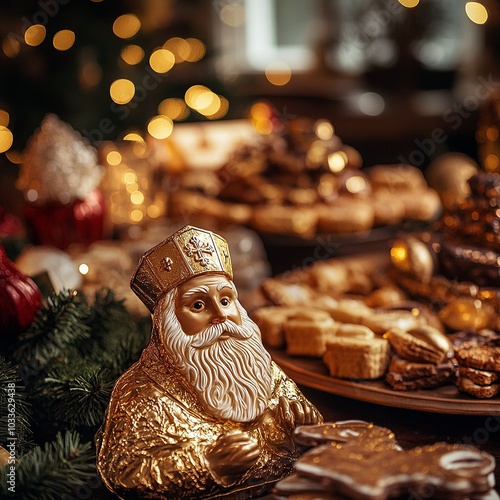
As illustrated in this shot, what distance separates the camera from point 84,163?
6.09 ft

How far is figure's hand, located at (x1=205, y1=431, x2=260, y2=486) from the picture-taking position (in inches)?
36.4

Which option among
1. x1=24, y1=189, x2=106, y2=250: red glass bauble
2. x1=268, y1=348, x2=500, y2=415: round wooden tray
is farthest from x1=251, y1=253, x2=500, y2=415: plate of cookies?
x1=24, y1=189, x2=106, y2=250: red glass bauble

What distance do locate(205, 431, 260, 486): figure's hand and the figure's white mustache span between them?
11 centimetres

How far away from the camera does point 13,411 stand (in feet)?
3.61

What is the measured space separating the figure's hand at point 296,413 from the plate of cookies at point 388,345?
16 cm

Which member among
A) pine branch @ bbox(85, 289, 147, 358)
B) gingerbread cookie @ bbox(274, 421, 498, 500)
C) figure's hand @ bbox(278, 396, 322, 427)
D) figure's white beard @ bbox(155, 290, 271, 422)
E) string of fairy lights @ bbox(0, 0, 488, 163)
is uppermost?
string of fairy lights @ bbox(0, 0, 488, 163)

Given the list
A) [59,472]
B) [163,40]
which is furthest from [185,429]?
[163,40]

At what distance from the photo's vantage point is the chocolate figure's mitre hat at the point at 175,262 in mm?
972

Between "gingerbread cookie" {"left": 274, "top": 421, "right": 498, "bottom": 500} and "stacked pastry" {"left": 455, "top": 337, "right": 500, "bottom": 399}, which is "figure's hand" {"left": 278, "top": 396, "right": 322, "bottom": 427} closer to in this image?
"gingerbread cookie" {"left": 274, "top": 421, "right": 498, "bottom": 500}

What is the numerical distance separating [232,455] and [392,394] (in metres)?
0.32

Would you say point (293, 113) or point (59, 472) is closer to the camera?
point (59, 472)

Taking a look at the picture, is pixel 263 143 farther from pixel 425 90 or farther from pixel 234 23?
pixel 234 23

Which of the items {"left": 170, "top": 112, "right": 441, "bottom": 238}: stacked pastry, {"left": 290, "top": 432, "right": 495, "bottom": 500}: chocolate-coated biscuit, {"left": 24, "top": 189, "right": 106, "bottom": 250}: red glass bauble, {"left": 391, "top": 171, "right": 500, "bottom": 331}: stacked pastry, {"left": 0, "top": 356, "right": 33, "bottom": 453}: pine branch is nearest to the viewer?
{"left": 290, "top": 432, "right": 495, "bottom": 500}: chocolate-coated biscuit

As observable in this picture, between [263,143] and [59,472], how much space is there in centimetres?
160
